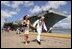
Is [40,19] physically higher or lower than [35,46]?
higher

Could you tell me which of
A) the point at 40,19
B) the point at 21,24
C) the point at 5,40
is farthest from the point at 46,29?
the point at 5,40

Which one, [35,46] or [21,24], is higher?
[21,24]

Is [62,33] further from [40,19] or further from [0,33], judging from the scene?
[0,33]

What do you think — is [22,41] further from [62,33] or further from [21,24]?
[62,33]

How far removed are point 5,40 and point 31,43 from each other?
82 centimetres

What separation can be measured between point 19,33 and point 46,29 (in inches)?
34.1

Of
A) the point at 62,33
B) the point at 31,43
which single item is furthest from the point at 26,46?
the point at 62,33

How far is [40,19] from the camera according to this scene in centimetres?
711

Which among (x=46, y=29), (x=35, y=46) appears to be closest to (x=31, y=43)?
(x=35, y=46)

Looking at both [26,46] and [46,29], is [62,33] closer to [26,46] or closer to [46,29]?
[46,29]

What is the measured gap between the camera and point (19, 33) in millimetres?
7188

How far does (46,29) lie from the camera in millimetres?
7121

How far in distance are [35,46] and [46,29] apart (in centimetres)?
65

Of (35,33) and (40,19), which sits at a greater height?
(40,19)
